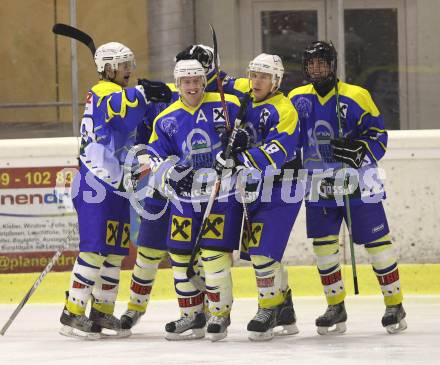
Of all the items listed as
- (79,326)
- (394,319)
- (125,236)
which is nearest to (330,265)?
(394,319)

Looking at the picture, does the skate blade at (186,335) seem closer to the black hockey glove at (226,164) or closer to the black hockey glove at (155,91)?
the black hockey glove at (226,164)

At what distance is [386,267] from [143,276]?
1.10 m

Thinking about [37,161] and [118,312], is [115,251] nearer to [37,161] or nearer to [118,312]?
[118,312]

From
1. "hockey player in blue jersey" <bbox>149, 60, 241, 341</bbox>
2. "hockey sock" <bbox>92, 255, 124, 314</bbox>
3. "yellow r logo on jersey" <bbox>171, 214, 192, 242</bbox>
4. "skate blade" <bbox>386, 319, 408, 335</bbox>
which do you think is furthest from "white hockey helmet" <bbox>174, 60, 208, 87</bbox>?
"skate blade" <bbox>386, 319, 408, 335</bbox>

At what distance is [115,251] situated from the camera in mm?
6363

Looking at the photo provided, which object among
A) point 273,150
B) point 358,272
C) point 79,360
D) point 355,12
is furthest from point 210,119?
point 355,12

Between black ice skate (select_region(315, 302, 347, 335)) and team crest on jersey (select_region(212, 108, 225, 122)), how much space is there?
40.0 inches

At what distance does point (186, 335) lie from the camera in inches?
245

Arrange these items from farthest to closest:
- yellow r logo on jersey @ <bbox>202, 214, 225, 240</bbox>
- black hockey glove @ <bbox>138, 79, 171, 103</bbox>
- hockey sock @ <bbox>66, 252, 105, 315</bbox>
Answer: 1. hockey sock @ <bbox>66, 252, 105, 315</bbox>
2. black hockey glove @ <bbox>138, 79, 171, 103</bbox>
3. yellow r logo on jersey @ <bbox>202, 214, 225, 240</bbox>

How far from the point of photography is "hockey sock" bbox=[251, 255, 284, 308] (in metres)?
6.08

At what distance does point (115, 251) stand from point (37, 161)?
1912 mm

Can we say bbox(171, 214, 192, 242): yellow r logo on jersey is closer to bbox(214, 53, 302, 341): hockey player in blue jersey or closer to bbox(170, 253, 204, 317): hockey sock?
bbox(170, 253, 204, 317): hockey sock

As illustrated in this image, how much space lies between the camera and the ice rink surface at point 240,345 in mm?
5617

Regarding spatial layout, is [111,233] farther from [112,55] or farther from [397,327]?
[397,327]
